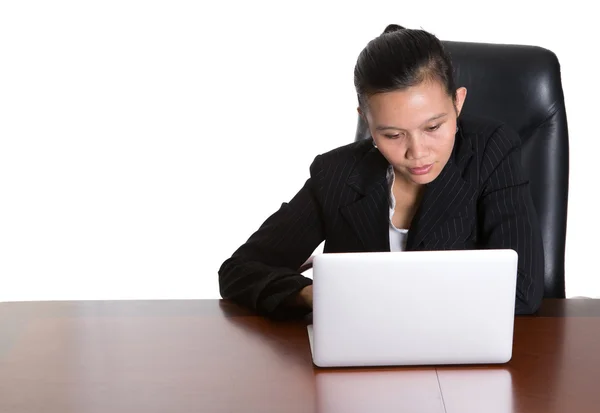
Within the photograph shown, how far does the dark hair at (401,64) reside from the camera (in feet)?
6.04

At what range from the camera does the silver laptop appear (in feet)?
4.82

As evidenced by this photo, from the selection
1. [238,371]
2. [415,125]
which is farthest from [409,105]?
[238,371]

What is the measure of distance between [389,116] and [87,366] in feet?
2.30

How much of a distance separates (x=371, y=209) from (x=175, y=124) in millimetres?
2122

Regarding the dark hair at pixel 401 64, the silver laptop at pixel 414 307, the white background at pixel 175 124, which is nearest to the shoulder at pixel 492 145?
the dark hair at pixel 401 64

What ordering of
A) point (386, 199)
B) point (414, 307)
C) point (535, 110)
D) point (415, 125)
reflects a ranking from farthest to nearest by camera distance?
point (535, 110) → point (386, 199) → point (415, 125) → point (414, 307)

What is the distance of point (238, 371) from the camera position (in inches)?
61.0

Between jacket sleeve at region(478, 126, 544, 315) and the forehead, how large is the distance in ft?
0.80

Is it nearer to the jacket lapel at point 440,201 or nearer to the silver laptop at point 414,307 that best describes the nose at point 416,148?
the jacket lapel at point 440,201

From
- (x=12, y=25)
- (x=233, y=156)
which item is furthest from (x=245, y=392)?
(x=12, y=25)

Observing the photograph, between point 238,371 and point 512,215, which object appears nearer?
point 238,371

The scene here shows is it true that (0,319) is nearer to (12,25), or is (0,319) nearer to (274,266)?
(274,266)

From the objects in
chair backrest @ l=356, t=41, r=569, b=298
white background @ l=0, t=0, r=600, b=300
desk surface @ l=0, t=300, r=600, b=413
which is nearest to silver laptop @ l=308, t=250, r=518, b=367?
desk surface @ l=0, t=300, r=600, b=413

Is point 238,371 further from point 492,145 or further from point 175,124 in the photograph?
point 175,124
